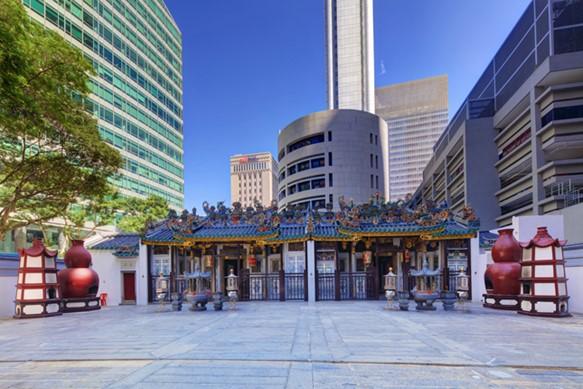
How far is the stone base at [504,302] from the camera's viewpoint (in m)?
13.9

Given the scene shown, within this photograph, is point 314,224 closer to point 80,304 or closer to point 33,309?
point 80,304

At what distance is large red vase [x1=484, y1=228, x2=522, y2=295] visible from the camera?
550 inches

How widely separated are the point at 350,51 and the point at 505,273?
89.5 metres

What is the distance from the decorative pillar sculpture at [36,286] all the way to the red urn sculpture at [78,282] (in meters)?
0.81

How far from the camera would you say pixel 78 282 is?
642 inches

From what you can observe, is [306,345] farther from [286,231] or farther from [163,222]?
[163,222]

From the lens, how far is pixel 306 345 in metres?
8.02

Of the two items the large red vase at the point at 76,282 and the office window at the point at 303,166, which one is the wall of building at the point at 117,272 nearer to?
the large red vase at the point at 76,282

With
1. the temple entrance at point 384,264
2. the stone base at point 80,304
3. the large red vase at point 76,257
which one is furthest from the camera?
the temple entrance at point 384,264

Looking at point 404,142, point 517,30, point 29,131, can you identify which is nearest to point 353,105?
point 404,142

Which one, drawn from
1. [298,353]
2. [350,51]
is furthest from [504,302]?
[350,51]

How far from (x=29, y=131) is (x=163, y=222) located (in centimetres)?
922

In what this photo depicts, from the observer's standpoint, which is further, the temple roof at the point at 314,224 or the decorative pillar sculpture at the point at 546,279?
the temple roof at the point at 314,224

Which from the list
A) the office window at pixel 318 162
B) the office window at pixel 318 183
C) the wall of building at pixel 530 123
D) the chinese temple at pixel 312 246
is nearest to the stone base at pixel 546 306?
the chinese temple at pixel 312 246
